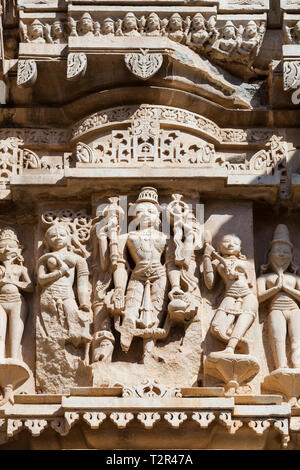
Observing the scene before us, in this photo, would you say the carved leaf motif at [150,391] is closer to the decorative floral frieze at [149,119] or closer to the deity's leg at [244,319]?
the deity's leg at [244,319]

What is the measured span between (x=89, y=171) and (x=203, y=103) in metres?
1.34

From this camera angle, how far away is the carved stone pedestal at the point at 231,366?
1534cm

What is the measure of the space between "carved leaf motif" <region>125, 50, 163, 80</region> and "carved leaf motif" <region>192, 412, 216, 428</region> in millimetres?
3366

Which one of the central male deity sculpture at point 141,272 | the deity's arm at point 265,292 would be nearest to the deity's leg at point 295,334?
the deity's arm at point 265,292

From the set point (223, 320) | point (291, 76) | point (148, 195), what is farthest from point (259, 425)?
point (291, 76)

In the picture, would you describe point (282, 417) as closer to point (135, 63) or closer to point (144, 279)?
point (144, 279)

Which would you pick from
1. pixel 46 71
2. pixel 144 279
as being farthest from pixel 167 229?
pixel 46 71

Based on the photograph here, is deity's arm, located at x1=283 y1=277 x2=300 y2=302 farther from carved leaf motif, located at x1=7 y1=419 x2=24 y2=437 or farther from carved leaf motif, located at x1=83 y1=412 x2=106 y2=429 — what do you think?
carved leaf motif, located at x1=7 y1=419 x2=24 y2=437

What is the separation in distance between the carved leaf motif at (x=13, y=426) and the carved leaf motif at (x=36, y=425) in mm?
53

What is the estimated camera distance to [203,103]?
16812 millimetres

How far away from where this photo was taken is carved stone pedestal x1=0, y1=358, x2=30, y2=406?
15516mm

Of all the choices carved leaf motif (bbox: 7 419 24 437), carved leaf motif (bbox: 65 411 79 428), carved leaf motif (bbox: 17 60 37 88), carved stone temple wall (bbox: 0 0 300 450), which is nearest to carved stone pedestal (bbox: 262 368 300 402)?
carved stone temple wall (bbox: 0 0 300 450)

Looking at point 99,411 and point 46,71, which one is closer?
point 99,411

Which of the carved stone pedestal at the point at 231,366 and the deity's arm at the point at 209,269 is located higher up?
the deity's arm at the point at 209,269
